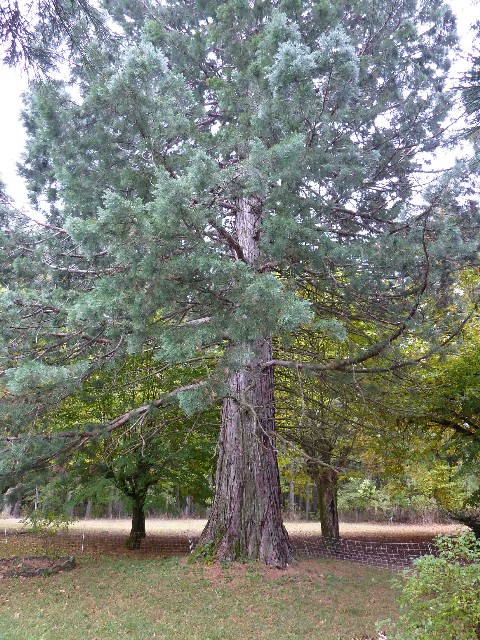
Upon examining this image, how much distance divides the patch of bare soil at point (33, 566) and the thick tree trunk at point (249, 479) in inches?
96.4

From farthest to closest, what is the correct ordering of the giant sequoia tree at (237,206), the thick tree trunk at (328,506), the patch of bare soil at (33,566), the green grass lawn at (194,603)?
the thick tree trunk at (328,506) → the patch of bare soil at (33,566) → the green grass lawn at (194,603) → the giant sequoia tree at (237,206)

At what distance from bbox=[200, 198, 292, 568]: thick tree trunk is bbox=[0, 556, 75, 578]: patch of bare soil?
2.45 m

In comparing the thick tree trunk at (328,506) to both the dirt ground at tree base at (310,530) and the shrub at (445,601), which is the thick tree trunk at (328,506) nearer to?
the dirt ground at tree base at (310,530)

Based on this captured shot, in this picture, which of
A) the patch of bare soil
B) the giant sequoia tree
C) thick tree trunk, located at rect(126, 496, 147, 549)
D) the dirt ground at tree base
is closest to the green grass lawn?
the patch of bare soil

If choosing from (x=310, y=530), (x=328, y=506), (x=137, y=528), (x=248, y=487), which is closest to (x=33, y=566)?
(x=137, y=528)

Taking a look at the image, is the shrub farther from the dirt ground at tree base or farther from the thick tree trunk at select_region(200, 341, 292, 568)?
the dirt ground at tree base

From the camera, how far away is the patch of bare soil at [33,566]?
7.89 m

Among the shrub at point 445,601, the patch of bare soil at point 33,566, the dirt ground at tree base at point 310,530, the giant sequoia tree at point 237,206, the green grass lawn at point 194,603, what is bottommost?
the dirt ground at tree base at point 310,530

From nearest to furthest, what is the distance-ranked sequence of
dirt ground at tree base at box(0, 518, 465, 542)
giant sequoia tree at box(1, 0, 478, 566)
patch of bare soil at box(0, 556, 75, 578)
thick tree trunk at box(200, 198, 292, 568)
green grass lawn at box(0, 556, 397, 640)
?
giant sequoia tree at box(1, 0, 478, 566) → green grass lawn at box(0, 556, 397, 640) → thick tree trunk at box(200, 198, 292, 568) → patch of bare soil at box(0, 556, 75, 578) → dirt ground at tree base at box(0, 518, 465, 542)

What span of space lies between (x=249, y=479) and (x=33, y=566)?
3.92 m

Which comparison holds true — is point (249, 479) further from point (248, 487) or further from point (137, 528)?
point (137, 528)

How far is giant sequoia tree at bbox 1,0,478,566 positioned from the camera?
196 inches

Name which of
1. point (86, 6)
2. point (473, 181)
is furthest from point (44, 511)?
point (473, 181)

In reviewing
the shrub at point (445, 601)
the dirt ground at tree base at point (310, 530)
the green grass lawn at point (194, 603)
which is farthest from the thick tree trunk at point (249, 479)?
the dirt ground at tree base at point (310, 530)
